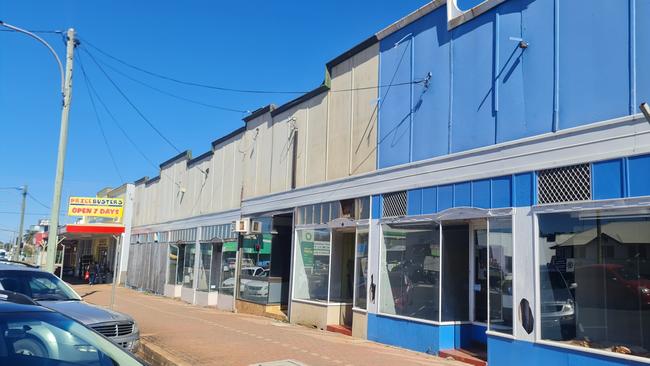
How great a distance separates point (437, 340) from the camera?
10836mm

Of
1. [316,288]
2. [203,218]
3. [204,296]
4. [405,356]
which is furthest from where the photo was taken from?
[203,218]

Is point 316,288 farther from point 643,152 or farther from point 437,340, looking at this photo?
point 643,152

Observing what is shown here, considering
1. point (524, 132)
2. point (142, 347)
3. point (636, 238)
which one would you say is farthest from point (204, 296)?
point (636, 238)

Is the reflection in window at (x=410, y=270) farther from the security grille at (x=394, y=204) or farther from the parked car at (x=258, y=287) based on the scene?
the parked car at (x=258, y=287)

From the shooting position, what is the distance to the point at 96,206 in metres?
30.7

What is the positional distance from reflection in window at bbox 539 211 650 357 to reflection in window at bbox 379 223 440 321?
2.75m

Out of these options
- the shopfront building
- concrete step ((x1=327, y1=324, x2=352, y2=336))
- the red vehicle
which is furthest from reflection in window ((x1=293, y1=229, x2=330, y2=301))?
the red vehicle

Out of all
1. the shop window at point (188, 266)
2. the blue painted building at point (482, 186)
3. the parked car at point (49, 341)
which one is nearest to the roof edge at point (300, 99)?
the blue painted building at point (482, 186)

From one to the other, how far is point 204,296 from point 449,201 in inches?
590

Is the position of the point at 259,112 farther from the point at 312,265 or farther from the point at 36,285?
the point at 36,285

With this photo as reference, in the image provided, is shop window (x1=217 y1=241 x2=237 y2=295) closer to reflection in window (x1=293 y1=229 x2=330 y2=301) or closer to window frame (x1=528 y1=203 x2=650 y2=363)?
reflection in window (x1=293 y1=229 x2=330 y2=301)

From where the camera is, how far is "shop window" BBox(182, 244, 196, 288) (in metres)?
25.5

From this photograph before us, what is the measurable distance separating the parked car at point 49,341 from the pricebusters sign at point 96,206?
27639mm

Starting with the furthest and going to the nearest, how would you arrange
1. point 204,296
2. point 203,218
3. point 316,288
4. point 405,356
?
point 203,218 < point 204,296 < point 316,288 < point 405,356
